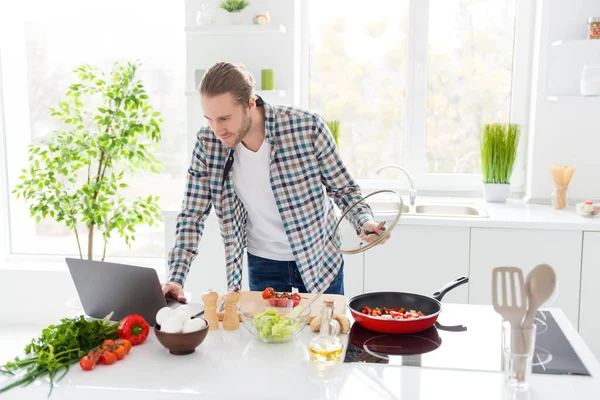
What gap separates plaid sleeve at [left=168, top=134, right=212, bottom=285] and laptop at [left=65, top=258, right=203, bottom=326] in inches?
11.7

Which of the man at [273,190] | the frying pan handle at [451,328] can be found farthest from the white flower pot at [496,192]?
the frying pan handle at [451,328]

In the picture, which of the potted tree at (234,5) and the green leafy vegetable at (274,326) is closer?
the green leafy vegetable at (274,326)

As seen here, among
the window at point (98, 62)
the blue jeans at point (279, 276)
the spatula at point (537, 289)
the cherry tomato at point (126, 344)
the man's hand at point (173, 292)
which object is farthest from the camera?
the window at point (98, 62)

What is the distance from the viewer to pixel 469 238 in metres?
3.09

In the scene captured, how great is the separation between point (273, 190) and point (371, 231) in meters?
0.49

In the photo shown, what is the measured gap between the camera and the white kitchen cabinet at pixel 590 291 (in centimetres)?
300

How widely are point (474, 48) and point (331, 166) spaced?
192cm

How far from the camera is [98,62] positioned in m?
4.13

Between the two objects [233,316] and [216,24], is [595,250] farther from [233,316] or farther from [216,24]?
[216,24]

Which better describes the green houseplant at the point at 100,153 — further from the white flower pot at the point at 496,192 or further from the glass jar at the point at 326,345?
the glass jar at the point at 326,345

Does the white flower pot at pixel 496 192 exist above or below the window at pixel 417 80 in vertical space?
below

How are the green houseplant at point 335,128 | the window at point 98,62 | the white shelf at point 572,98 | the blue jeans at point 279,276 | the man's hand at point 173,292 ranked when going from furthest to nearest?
the window at point 98,62 < the green houseplant at point 335,128 < the white shelf at point 572,98 < the blue jeans at point 279,276 < the man's hand at point 173,292

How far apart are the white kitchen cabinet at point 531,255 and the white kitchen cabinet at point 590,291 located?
0.09 ft

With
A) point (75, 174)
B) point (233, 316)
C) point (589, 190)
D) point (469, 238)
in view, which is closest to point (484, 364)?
point (233, 316)
